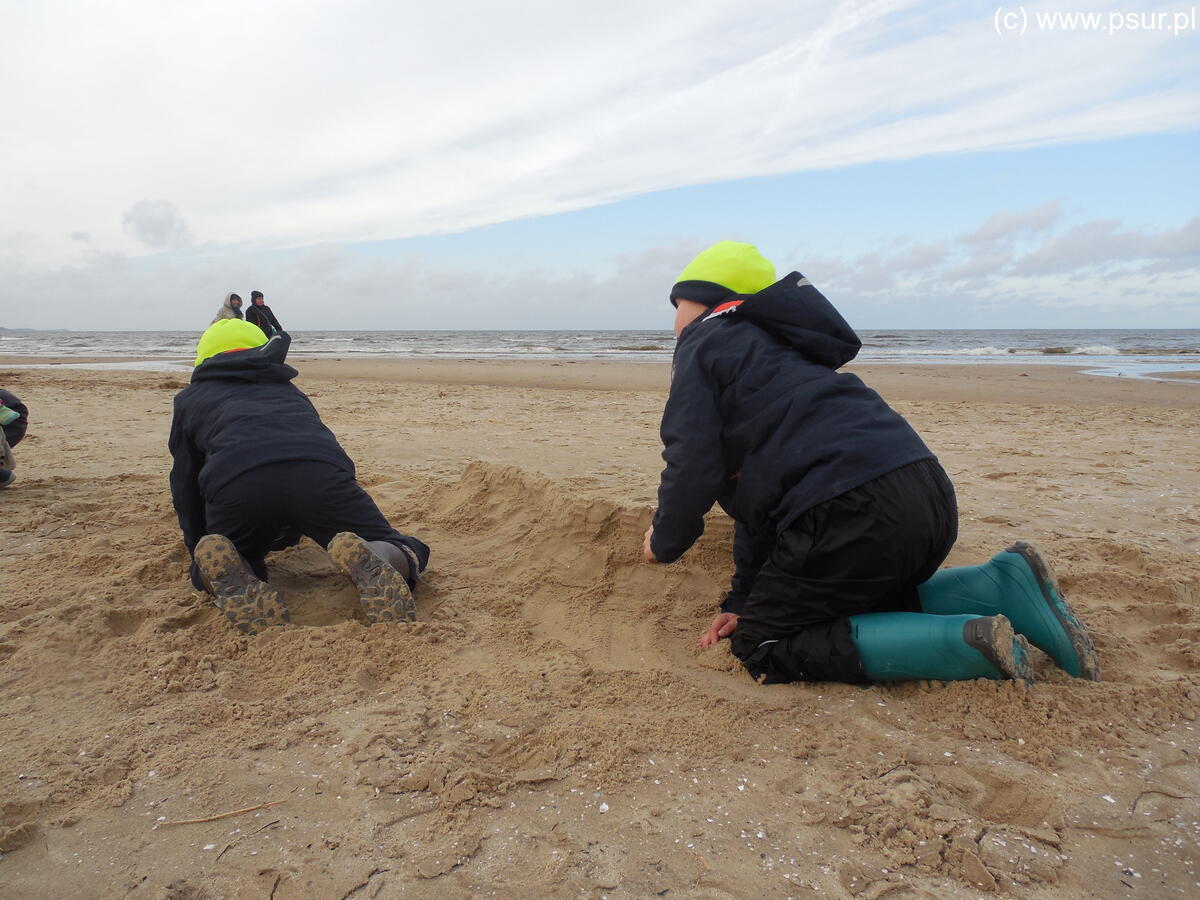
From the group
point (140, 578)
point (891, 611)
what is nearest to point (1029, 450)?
point (891, 611)

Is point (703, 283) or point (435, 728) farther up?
point (703, 283)

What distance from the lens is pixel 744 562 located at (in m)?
2.73

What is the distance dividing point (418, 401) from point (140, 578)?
715 cm

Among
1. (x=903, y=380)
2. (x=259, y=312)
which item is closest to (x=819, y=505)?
(x=259, y=312)

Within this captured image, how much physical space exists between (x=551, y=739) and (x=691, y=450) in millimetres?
923

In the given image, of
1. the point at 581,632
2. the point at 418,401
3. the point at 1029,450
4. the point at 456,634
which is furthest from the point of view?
the point at 418,401

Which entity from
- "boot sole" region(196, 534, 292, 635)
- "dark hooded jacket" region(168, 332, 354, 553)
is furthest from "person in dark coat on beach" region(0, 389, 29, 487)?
"boot sole" region(196, 534, 292, 635)

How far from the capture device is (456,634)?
2.69 m

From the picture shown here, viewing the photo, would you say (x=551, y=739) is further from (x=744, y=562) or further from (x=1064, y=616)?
(x=1064, y=616)

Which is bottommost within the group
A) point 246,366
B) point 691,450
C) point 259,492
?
point 259,492

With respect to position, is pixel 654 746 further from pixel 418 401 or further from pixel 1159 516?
pixel 418 401

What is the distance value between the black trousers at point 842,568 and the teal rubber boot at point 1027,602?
0.18 m

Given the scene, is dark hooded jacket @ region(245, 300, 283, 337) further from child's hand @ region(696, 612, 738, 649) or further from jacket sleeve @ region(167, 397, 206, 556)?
child's hand @ region(696, 612, 738, 649)

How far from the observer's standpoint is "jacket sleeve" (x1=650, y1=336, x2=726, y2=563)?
7.54 ft
